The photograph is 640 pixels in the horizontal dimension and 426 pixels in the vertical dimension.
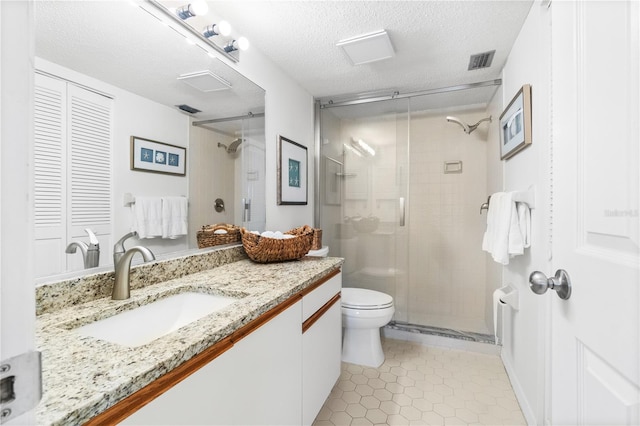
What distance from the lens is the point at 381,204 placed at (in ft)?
9.13

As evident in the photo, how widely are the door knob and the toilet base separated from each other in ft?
5.15

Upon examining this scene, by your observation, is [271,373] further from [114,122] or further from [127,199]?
[114,122]

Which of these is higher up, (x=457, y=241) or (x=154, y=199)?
(x=154, y=199)

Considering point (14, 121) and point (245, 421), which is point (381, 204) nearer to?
point (245, 421)

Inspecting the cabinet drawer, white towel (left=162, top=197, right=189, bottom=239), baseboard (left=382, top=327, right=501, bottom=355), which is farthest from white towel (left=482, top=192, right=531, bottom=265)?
white towel (left=162, top=197, right=189, bottom=239)

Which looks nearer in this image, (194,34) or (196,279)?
(196,279)

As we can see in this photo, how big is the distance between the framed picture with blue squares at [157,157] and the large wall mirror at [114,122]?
21 millimetres

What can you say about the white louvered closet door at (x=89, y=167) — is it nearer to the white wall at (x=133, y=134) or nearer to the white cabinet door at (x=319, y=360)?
the white wall at (x=133, y=134)

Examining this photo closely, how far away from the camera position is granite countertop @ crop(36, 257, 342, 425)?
0.48 meters

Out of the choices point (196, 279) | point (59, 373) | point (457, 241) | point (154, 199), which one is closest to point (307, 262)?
point (196, 279)

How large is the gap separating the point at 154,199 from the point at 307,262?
33.0 inches

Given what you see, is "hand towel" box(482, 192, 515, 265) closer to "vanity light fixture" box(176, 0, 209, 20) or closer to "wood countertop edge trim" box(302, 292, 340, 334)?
"wood countertop edge trim" box(302, 292, 340, 334)

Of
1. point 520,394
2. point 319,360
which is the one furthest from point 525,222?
point 319,360

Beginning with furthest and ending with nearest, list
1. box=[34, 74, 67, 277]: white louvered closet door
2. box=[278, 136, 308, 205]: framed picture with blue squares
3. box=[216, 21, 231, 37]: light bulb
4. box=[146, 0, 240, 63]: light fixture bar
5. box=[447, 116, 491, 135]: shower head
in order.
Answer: box=[447, 116, 491, 135]: shower head, box=[278, 136, 308, 205]: framed picture with blue squares, box=[216, 21, 231, 37]: light bulb, box=[146, 0, 240, 63]: light fixture bar, box=[34, 74, 67, 277]: white louvered closet door
